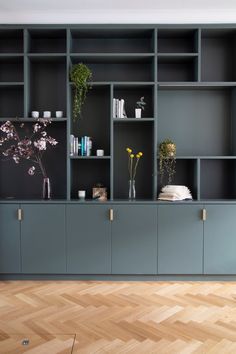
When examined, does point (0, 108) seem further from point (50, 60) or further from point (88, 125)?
point (88, 125)

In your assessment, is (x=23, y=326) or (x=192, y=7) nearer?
(x=23, y=326)

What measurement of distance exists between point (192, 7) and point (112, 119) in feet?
Answer: 4.94

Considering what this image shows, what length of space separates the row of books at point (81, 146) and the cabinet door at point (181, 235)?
1066mm

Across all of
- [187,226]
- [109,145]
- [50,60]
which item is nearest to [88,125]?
[109,145]

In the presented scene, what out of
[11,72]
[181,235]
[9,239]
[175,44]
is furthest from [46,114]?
[181,235]

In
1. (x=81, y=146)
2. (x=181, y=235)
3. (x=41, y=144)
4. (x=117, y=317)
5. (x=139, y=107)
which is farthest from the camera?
(x=139, y=107)

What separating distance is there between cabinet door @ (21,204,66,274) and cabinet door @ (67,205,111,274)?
99 mm

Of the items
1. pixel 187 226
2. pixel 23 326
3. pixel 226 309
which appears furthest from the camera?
pixel 187 226

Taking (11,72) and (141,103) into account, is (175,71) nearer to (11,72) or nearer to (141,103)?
(141,103)

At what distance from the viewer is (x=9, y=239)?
141 inches

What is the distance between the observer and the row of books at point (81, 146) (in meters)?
3.75

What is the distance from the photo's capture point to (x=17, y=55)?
364 cm

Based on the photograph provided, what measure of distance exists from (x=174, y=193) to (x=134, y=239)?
0.68m

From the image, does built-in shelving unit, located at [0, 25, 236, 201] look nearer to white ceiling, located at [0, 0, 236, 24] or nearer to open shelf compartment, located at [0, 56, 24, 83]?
open shelf compartment, located at [0, 56, 24, 83]
